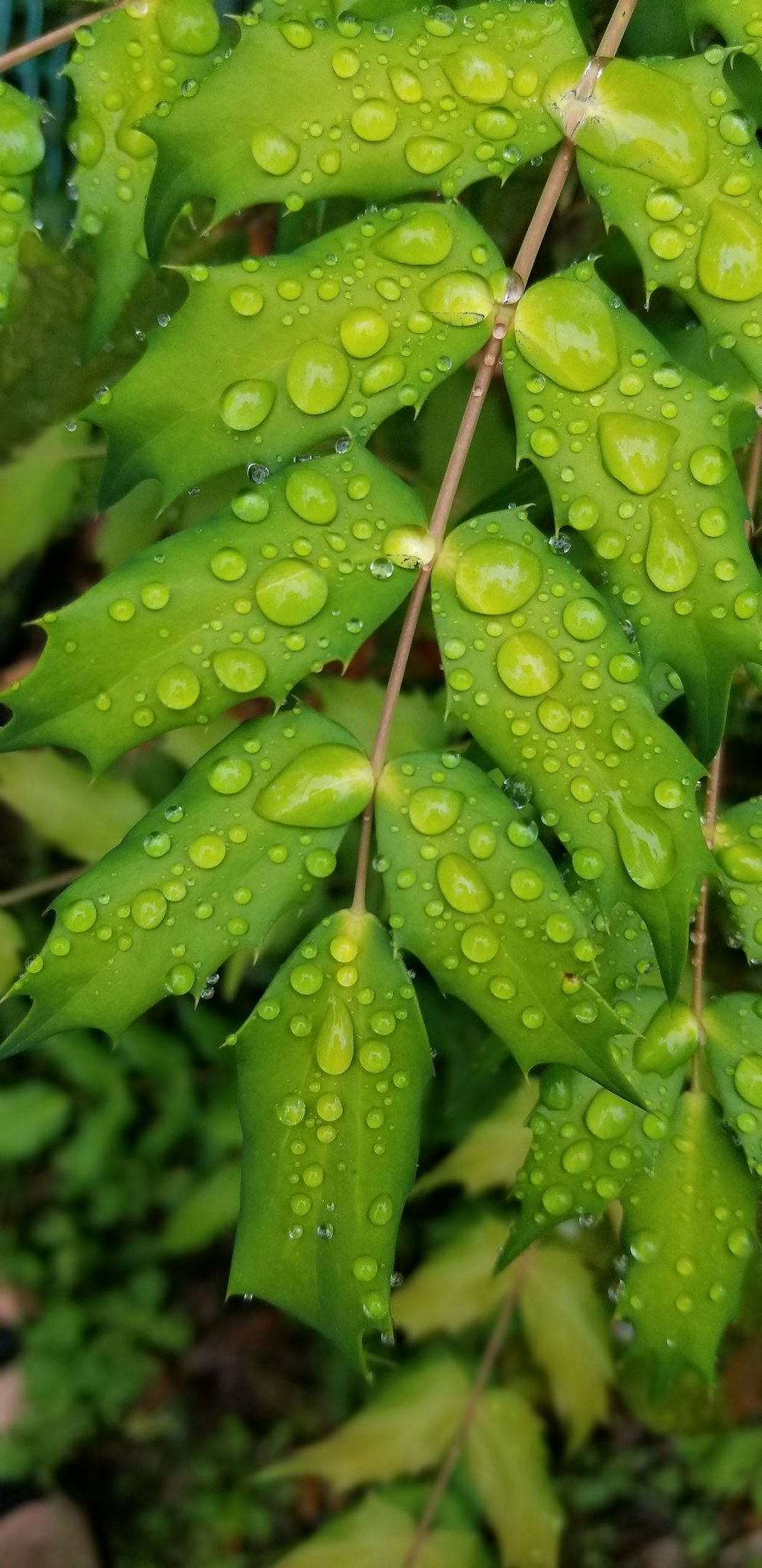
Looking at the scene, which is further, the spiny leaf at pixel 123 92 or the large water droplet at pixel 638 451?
the spiny leaf at pixel 123 92

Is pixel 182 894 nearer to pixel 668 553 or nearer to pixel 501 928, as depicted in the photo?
pixel 501 928

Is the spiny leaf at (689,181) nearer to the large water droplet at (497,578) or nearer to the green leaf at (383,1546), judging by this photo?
the large water droplet at (497,578)

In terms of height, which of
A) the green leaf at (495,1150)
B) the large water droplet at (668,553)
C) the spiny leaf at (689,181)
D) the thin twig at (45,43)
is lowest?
Result: the green leaf at (495,1150)

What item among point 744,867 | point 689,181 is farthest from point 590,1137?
point 689,181

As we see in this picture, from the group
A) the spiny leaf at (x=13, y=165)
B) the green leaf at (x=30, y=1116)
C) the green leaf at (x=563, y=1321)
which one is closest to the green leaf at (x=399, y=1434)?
the green leaf at (x=563, y=1321)

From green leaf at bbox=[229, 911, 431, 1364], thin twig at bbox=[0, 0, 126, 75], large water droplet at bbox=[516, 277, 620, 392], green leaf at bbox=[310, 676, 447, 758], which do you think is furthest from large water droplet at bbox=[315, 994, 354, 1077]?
thin twig at bbox=[0, 0, 126, 75]

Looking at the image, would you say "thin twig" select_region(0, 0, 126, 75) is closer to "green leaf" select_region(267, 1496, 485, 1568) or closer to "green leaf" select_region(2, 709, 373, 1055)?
"green leaf" select_region(2, 709, 373, 1055)

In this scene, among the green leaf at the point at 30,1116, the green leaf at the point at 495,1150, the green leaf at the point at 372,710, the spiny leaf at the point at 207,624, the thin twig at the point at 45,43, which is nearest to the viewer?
the spiny leaf at the point at 207,624
